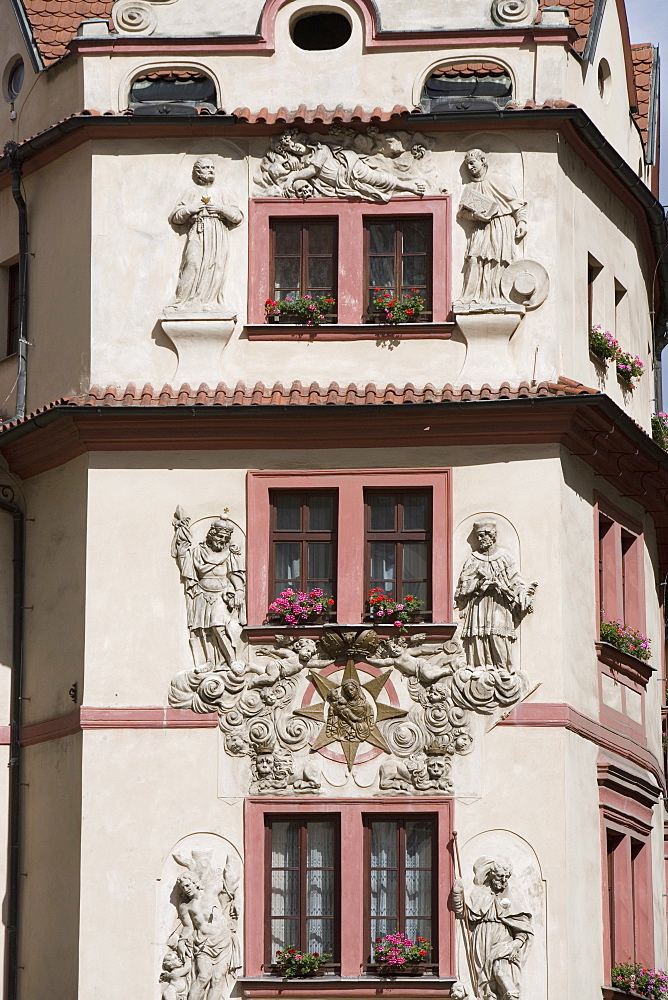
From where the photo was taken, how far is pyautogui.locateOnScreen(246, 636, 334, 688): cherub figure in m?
29.0

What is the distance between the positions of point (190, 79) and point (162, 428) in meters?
5.08

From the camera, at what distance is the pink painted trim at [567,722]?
28609 mm

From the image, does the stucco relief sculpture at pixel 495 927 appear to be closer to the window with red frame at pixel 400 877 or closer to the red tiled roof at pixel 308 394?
the window with red frame at pixel 400 877

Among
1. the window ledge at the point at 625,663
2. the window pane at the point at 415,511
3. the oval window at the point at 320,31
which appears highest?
the oval window at the point at 320,31

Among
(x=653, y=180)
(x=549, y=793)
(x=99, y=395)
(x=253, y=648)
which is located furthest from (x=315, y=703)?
(x=653, y=180)

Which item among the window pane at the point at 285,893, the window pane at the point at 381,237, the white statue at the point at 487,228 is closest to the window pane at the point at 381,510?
the white statue at the point at 487,228

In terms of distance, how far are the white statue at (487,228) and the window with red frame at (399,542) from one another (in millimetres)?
2838

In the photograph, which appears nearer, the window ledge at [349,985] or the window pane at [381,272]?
the window ledge at [349,985]

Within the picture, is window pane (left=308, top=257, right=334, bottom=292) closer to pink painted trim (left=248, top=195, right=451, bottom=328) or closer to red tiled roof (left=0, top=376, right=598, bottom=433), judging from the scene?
pink painted trim (left=248, top=195, right=451, bottom=328)

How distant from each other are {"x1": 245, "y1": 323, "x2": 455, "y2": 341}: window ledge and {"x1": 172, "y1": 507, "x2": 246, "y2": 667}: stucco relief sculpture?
8.65 feet

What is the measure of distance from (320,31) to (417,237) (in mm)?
3677

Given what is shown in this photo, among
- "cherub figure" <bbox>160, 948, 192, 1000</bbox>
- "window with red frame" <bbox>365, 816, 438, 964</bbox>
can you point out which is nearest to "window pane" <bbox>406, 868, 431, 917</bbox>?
"window with red frame" <bbox>365, 816, 438, 964</bbox>

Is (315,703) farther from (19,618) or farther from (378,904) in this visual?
(19,618)

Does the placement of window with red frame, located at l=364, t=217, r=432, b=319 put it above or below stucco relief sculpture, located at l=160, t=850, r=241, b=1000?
above
